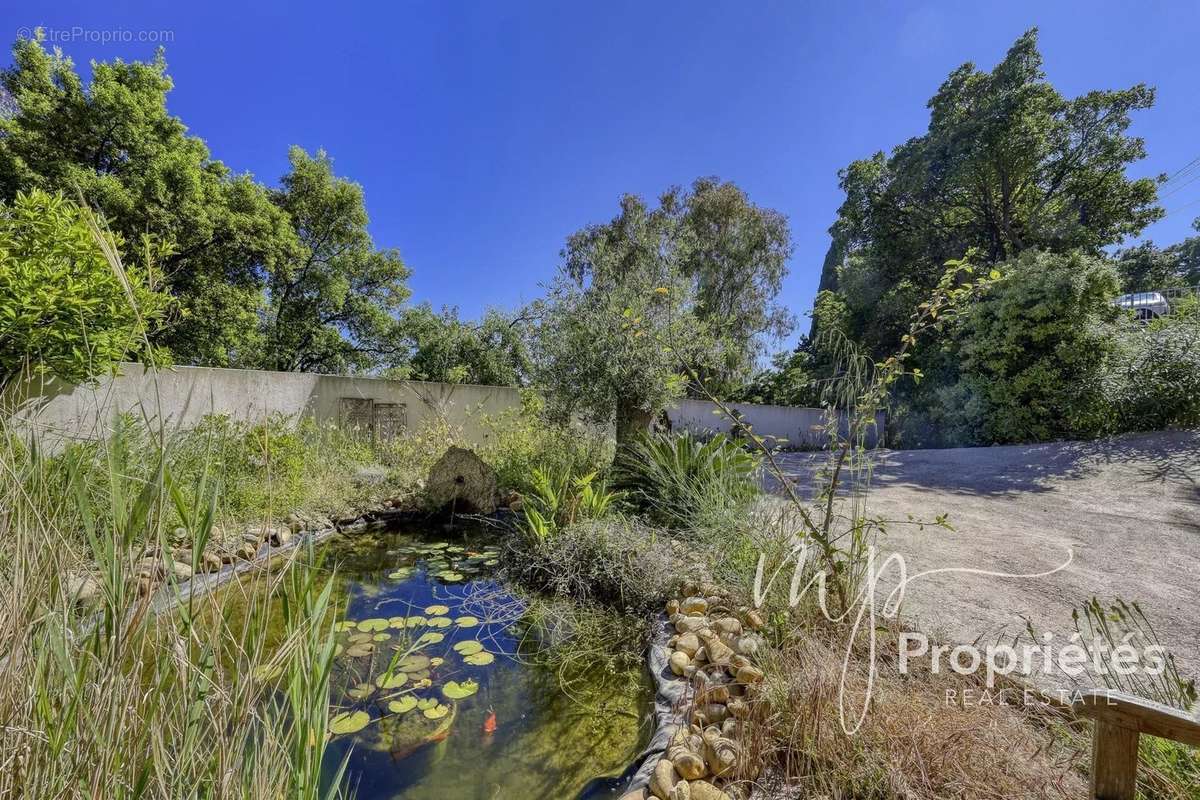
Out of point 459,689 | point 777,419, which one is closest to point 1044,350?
point 777,419

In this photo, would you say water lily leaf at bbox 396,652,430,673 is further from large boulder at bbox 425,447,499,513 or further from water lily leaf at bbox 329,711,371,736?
large boulder at bbox 425,447,499,513

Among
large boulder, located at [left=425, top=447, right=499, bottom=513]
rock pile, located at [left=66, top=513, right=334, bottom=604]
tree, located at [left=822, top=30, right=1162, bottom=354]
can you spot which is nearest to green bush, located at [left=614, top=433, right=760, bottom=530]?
large boulder, located at [left=425, top=447, right=499, bottom=513]

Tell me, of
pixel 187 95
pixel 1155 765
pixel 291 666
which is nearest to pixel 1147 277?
pixel 1155 765

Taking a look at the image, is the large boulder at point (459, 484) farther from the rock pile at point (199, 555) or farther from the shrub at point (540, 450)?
the rock pile at point (199, 555)

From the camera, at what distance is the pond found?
168 cm

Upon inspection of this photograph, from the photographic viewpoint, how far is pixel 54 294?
297cm

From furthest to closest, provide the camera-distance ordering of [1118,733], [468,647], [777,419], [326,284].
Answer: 1. [777,419]
2. [326,284]
3. [468,647]
4. [1118,733]

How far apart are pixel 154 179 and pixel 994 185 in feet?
53.2

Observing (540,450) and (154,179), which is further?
(154,179)

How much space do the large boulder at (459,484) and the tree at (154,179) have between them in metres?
5.26

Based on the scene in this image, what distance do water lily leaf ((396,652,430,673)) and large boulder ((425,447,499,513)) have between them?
2.64 m

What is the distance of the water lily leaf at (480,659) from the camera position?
2.38 meters

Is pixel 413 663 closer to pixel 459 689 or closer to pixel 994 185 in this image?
pixel 459 689
